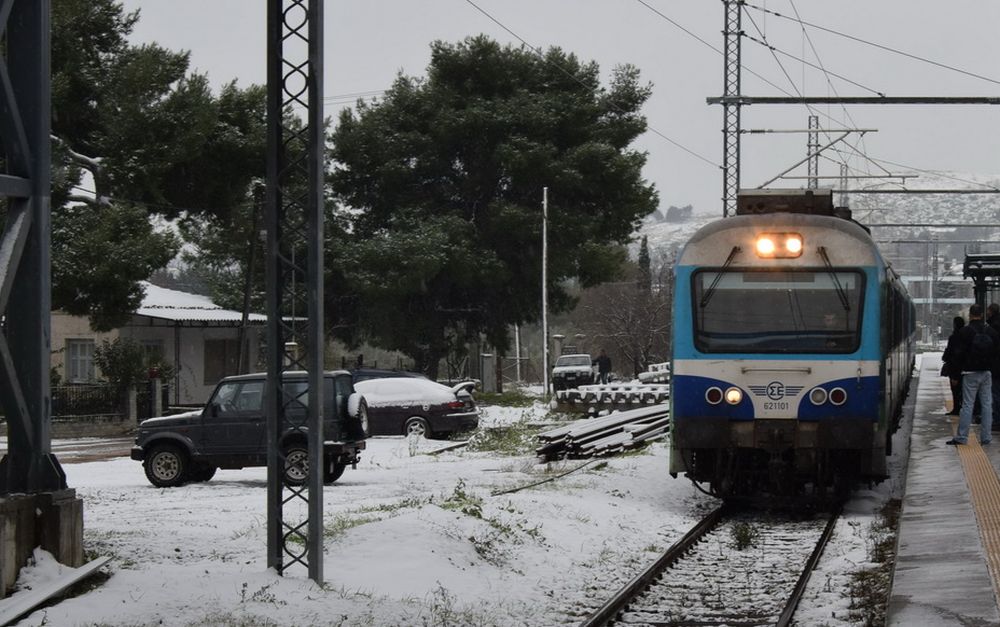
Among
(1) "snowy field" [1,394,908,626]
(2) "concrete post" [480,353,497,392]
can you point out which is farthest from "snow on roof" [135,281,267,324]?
(1) "snowy field" [1,394,908,626]

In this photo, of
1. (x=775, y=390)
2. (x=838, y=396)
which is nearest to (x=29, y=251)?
(x=775, y=390)

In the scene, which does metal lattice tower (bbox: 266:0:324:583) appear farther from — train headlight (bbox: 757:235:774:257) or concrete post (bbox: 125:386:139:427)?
concrete post (bbox: 125:386:139:427)

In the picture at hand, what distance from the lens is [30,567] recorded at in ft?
31.9

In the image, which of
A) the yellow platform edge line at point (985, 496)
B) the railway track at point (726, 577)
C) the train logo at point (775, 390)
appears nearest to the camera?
the railway track at point (726, 577)

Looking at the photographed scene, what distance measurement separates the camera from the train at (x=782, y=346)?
1513 centimetres

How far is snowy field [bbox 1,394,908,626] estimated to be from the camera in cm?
970

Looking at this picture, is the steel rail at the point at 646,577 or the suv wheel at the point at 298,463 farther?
the suv wheel at the point at 298,463

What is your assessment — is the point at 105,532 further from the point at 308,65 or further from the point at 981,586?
the point at 981,586

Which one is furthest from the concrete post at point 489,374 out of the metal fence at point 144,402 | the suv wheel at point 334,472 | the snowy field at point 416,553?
the snowy field at point 416,553

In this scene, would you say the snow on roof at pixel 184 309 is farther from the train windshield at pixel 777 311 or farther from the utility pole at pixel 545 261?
the train windshield at pixel 777 311

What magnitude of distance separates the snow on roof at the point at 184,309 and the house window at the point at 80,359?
203 centimetres

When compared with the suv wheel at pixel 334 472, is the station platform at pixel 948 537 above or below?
above

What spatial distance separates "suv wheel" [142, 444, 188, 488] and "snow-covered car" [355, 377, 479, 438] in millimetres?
9328

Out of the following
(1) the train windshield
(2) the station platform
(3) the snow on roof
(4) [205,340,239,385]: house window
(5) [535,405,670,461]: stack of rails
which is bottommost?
(5) [535,405,670,461]: stack of rails
